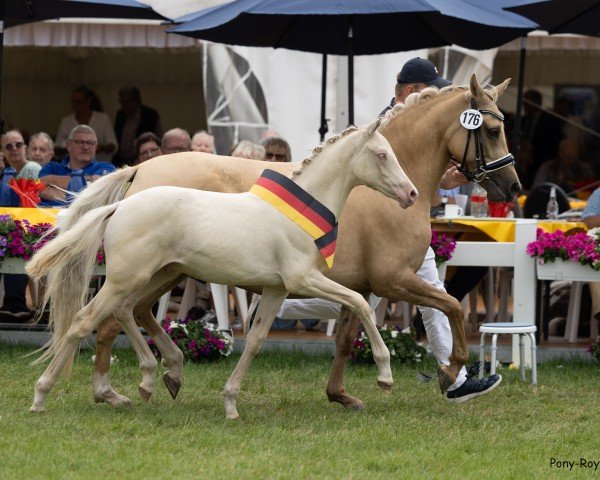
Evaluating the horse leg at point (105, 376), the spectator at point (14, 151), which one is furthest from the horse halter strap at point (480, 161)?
the spectator at point (14, 151)

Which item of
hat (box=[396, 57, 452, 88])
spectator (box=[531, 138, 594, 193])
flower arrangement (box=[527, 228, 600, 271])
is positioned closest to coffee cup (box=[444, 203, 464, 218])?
flower arrangement (box=[527, 228, 600, 271])

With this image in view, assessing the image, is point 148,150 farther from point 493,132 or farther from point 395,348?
point 493,132

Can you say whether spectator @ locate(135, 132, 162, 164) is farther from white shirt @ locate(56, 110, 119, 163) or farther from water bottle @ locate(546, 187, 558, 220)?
water bottle @ locate(546, 187, 558, 220)

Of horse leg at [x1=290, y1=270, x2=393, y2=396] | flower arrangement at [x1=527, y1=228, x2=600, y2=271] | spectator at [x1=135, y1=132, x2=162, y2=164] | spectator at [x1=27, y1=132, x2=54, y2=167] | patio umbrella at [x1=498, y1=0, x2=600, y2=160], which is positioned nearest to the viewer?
horse leg at [x1=290, y1=270, x2=393, y2=396]

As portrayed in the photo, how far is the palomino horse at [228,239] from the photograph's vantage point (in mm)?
6277

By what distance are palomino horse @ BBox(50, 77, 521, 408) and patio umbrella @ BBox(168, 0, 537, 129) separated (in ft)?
7.00

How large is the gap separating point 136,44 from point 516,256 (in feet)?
20.8

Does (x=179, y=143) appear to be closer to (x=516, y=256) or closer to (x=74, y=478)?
(x=516, y=256)

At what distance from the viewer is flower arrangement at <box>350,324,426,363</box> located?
8852 millimetres

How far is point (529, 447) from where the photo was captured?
5.98 m

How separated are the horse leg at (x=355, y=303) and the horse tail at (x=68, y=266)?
1.12 metres

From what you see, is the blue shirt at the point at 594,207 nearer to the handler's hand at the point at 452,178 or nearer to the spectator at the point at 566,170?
the handler's hand at the point at 452,178

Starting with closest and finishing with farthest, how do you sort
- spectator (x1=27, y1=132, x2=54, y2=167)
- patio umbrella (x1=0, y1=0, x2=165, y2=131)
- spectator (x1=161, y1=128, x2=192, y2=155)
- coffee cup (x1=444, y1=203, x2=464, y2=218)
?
coffee cup (x1=444, y1=203, x2=464, y2=218) < patio umbrella (x1=0, y1=0, x2=165, y2=131) < spectator (x1=161, y1=128, x2=192, y2=155) < spectator (x1=27, y1=132, x2=54, y2=167)

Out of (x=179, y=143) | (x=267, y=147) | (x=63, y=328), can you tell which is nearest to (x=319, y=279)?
(x=63, y=328)
